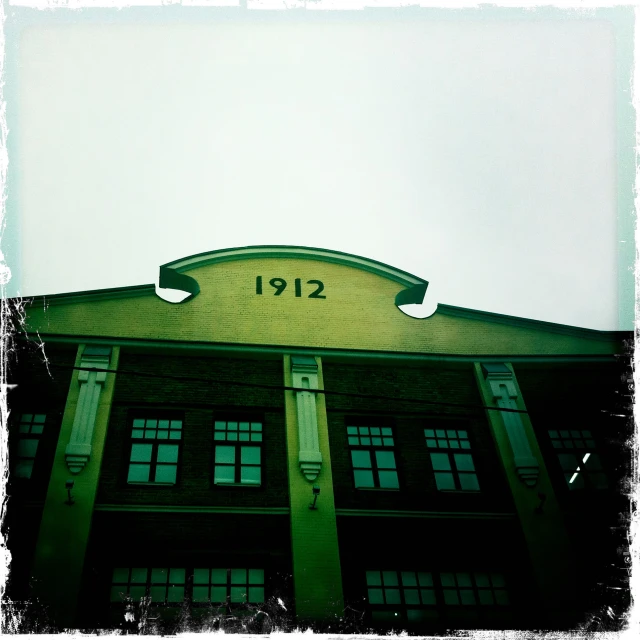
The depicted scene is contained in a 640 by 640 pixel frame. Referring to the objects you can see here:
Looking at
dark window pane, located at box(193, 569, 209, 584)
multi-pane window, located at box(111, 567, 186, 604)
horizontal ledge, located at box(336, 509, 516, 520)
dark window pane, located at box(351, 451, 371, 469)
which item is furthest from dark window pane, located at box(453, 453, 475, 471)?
multi-pane window, located at box(111, 567, 186, 604)

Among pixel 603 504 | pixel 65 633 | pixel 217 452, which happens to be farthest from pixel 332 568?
pixel 603 504

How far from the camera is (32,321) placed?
1230 cm

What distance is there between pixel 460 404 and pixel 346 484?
109 inches

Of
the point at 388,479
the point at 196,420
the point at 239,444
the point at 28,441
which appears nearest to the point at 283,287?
the point at 196,420

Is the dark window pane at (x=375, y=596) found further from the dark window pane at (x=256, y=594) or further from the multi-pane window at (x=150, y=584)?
the multi-pane window at (x=150, y=584)

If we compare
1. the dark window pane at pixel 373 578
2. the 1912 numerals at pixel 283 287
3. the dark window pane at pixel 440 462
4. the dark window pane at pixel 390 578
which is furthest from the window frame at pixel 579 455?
the 1912 numerals at pixel 283 287

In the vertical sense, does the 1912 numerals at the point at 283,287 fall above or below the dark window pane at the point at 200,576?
above

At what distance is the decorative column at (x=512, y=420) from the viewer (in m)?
11.8

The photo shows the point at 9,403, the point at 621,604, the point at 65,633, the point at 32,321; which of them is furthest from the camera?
the point at 32,321

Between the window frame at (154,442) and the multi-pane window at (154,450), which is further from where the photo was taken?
the multi-pane window at (154,450)

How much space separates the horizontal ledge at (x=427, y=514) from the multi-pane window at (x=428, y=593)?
90 cm

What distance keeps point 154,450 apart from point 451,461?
536 centimetres

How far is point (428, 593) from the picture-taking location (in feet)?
34.7

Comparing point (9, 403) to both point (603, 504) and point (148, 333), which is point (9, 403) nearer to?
point (148, 333)
